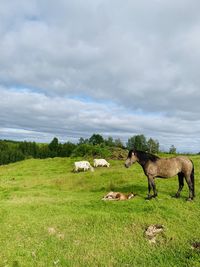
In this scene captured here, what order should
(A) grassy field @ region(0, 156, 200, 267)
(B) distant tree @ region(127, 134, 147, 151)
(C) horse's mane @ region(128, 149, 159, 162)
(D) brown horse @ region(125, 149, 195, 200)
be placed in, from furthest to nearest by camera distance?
1. (B) distant tree @ region(127, 134, 147, 151)
2. (C) horse's mane @ region(128, 149, 159, 162)
3. (D) brown horse @ region(125, 149, 195, 200)
4. (A) grassy field @ region(0, 156, 200, 267)

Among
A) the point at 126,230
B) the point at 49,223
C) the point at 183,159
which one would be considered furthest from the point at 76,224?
the point at 183,159

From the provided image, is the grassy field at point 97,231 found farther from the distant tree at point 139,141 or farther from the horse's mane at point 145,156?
the distant tree at point 139,141

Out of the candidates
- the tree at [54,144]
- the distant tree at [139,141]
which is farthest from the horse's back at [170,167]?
the tree at [54,144]

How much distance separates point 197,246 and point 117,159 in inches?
1555

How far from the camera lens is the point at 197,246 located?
12203 millimetres

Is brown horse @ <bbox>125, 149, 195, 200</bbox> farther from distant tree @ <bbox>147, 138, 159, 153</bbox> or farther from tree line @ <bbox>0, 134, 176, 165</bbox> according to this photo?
distant tree @ <bbox>147, 138, 159, 153</bbox>

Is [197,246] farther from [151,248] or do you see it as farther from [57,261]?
[57,261]

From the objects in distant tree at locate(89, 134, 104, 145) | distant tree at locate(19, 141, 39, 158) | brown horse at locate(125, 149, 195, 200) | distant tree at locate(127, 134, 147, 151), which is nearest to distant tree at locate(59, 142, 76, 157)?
distant tree at locate(19, 141, 39, 158)

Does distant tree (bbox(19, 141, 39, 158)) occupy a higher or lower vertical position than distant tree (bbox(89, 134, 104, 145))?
lower

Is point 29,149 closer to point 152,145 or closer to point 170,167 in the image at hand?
point 152,145

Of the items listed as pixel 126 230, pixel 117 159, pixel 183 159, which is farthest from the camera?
pixel 117 159

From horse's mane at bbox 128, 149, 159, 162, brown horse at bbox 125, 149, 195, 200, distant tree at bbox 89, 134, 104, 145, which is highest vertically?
distant tree at bbox 89, 134, 104, 145

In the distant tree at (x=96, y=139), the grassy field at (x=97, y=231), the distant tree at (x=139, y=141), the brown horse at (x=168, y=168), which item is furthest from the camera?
the distant tree at (x=139, y=141)

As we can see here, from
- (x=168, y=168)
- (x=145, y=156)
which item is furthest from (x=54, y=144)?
(x=168, y=168)
